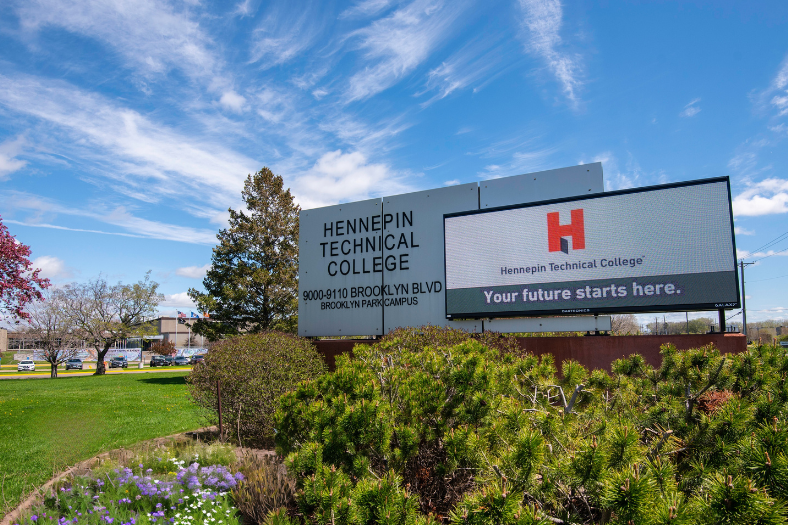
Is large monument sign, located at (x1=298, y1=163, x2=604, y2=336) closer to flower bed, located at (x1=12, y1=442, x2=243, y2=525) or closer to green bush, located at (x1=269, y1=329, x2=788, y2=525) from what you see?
green bush, located at (x1=269, y1=329, x2=788, y2=525)

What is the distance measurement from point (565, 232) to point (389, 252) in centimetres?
403

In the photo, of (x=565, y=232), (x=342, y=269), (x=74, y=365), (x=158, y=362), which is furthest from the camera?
(x=158, y=362)

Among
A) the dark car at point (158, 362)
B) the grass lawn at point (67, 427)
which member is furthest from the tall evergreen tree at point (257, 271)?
the dark car at point (158, 362)

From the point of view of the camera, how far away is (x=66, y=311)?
1272 inches

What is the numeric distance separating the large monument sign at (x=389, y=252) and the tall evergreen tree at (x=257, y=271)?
34.1 ft

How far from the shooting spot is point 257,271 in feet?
74.2

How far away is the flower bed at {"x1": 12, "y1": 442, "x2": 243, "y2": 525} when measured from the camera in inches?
155

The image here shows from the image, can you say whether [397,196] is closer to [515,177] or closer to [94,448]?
[515,177]

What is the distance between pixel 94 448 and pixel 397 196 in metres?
7.72

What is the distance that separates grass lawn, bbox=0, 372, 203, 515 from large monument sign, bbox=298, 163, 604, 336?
4095 millimetres

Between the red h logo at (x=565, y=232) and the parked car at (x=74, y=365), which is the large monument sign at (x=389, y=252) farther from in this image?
the parked car at (x=74, y=365)

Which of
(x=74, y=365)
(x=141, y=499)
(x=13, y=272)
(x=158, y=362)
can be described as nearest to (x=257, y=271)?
(x=13, y=272)

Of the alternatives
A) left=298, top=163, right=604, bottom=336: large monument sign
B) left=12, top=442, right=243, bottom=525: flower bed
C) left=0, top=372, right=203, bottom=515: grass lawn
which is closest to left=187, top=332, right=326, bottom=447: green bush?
left=0, top=372, right=203, bottom=515: grass lawn

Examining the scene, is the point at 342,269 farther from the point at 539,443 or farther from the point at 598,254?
the point at 539,443
